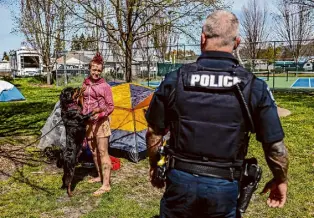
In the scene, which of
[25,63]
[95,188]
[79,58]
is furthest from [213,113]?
[25,63]

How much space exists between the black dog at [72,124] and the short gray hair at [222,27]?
281 cm

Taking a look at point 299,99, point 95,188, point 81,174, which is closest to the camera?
point 95,188

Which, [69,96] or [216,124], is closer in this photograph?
[216,124]

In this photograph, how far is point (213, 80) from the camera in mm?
2164

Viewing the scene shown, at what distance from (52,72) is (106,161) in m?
28.5

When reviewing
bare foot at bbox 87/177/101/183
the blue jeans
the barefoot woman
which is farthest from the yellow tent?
the blue jeans

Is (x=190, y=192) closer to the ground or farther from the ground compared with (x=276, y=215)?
farther from the ground

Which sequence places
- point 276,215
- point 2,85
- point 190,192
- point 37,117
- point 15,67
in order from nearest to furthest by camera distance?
point 190,192 < point 276,215 < point 37,117 < point 2,85 < point 15,67

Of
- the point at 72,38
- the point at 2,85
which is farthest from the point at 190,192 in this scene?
the point at 2,85

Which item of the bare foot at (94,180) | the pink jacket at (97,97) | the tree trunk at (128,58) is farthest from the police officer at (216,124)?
the tree trunk at (128,58)

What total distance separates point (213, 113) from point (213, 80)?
192 millimetres

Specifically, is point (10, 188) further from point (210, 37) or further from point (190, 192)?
point (210, 37)

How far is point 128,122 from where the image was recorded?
21.8 feet

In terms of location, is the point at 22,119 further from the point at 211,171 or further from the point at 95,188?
the point at 211,171
